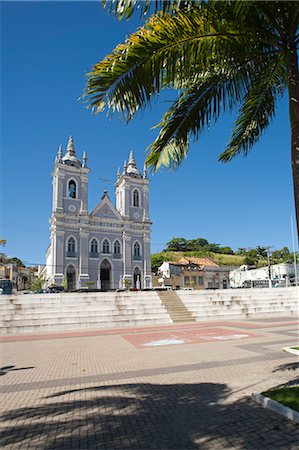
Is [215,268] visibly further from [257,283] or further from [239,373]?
[239,373]

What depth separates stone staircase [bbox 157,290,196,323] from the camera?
20.6 meters

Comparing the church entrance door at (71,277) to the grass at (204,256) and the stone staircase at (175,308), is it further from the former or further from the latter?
the grass at (204,256)

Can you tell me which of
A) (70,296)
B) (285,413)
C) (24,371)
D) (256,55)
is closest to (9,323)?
(70,296)

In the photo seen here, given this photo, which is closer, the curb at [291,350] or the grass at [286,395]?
the grass at [286,395]

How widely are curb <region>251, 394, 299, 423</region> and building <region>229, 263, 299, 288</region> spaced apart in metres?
51.4

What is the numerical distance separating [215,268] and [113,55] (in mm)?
62010

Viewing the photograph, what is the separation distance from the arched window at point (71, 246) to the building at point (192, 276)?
1888 cm

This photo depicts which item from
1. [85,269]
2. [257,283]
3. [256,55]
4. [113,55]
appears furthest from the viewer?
[257,283]

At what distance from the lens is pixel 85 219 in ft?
167

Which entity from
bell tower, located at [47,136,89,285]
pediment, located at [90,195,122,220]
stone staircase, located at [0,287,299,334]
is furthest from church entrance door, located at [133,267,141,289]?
stone staircase, located at [0,287,299,334]

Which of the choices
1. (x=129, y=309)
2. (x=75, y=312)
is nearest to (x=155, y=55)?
(x=75, y=312)

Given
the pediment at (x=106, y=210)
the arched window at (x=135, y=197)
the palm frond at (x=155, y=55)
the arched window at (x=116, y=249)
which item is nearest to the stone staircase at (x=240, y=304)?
the palm frond at (x=155, y=55)

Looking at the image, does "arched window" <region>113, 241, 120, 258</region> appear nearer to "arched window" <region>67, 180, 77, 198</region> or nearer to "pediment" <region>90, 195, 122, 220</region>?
"pediment" <region>90, 195, 122, 220</region>

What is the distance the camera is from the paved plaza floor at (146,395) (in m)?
Result: 4.21
